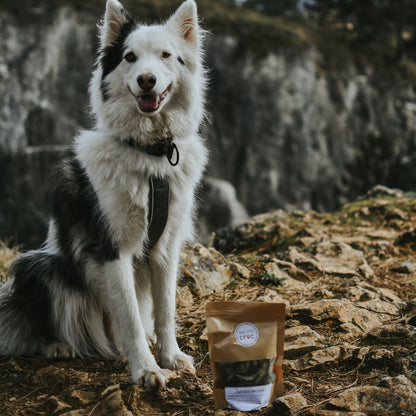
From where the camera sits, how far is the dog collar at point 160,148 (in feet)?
8.81

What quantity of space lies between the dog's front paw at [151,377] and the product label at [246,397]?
46cm

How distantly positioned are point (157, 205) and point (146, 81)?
70 centimetres

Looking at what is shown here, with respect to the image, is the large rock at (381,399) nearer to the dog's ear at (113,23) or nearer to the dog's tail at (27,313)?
the dog's tail at (27,313)

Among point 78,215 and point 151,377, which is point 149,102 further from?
point 151,377

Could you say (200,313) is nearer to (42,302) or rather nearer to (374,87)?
(42,302)

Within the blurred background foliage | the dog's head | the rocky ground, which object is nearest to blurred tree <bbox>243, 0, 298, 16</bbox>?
the blurred background foliage

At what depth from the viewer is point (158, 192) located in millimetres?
2594

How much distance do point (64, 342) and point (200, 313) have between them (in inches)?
36.3

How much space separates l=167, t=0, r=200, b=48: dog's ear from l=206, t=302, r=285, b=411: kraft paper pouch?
1.81 meters

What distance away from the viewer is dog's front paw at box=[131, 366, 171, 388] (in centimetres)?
229

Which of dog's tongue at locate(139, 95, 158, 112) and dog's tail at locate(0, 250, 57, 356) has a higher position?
dog's tongue at locate(139, 95, 158, 112)

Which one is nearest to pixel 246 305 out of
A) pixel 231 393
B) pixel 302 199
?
pixel 231 393

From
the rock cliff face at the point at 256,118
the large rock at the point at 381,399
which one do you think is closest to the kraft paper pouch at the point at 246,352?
the large rock at the point at 381,399

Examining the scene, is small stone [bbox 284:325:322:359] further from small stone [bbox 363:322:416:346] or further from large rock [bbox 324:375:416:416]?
large rock [bbox 324:375:416:416]
